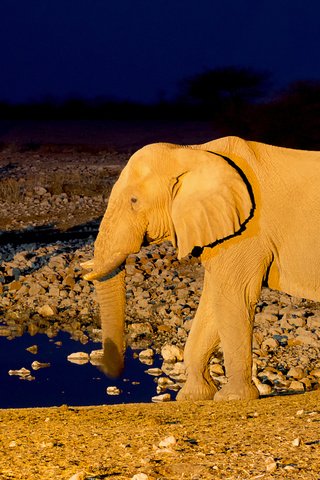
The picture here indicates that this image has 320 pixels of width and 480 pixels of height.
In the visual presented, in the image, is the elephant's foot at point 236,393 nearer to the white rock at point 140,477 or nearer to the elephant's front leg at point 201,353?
the elephant's front leg at point 201,353

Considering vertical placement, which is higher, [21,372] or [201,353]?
[201,353]

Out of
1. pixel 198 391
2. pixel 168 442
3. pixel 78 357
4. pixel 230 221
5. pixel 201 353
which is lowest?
pixel 78 357

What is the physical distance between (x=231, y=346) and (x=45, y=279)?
5.42 m

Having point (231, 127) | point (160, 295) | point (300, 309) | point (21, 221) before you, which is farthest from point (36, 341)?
point (231, 127)

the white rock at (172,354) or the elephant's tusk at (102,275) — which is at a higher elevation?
the elephant's tusk at (102,275)

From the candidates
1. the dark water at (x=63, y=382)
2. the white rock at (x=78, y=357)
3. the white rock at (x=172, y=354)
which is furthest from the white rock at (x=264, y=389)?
the white rock at (x=78, y=357)

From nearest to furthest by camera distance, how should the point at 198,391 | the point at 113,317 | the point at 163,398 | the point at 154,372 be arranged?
the point at 113,317
the point at 198,391
the point at 163,398
the point at 154,372

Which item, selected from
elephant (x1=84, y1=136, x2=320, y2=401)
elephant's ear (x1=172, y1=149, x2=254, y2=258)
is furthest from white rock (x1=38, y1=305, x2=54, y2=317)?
elephant's ear (x1=172, y1=149, x2=254, y2=258)

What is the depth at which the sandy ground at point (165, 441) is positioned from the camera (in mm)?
4754

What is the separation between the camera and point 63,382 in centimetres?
873

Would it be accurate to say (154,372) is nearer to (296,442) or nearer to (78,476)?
(296,442)

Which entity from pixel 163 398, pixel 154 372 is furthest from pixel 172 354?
pixel 163 398

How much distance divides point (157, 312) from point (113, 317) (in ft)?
12.0

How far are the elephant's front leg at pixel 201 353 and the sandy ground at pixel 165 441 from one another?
0.54 m
